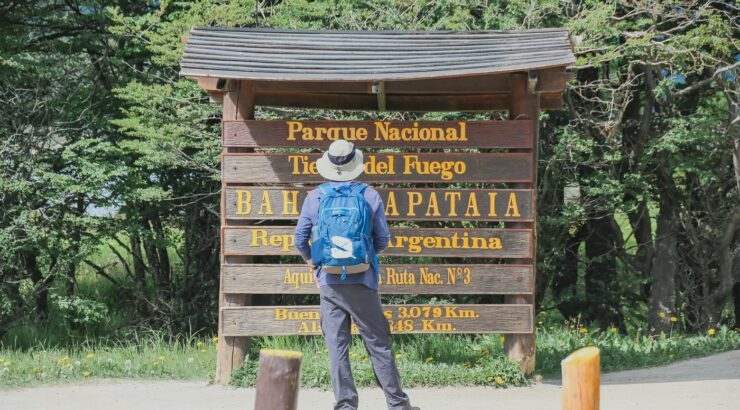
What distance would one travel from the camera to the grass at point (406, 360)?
27.4 ft

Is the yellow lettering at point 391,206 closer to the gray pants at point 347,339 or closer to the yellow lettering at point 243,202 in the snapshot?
the yellow lettering at point 243,202


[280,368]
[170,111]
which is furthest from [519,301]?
[170,111]

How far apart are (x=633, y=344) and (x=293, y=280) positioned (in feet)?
13.9

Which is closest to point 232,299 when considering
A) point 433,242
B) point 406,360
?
point 406,360

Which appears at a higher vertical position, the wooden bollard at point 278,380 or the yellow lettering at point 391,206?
the yellow lettering at point 391,206

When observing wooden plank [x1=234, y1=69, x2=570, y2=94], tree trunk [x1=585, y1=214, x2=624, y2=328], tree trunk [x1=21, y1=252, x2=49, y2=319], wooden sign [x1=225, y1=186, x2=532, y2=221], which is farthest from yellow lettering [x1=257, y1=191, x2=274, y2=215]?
tree trunk [x1=585, y1=214, x2=624, y2=328]

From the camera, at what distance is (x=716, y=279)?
14492 mm

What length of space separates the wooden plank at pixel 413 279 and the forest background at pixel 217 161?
2375 millimetres

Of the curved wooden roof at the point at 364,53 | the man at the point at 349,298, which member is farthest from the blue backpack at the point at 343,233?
the curved wooden roof at the point at 364,53

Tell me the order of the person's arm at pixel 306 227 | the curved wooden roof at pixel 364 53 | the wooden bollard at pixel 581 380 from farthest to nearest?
the curved wooden roof at pixel 364 53, the person's arm at pixel 306 227, the wooden bollard at pixel 581 380

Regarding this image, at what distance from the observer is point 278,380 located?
4.10 m

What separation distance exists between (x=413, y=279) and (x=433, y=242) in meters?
0.38

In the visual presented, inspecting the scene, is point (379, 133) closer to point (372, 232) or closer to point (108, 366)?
point (372, 232)

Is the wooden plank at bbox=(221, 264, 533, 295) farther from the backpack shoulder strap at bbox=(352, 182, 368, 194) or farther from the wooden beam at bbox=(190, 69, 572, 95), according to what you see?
the backpack shoulder strap at bbox=(352, 182, 368, 194)
